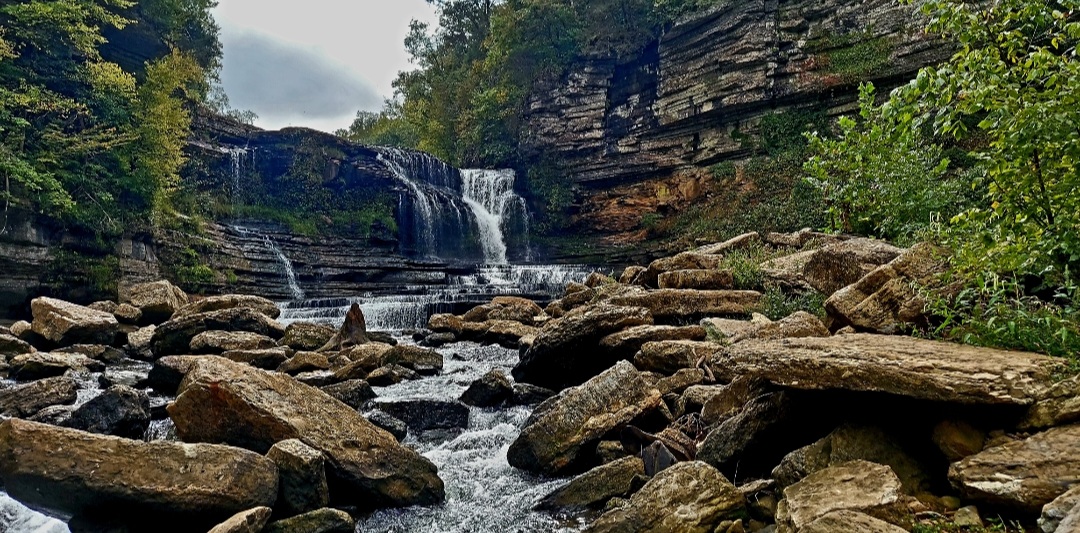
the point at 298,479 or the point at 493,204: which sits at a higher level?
the point at 493,204

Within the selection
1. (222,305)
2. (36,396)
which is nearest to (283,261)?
(222,305)

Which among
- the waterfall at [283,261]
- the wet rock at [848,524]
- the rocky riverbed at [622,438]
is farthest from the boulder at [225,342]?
the waterfall at [283,261]

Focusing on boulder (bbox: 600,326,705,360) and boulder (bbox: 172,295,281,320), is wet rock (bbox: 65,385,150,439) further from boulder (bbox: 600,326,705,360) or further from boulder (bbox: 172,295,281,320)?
boulder (bbox: 172,295,281,320)

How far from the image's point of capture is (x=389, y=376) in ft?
28.5

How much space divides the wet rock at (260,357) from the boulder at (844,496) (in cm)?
859

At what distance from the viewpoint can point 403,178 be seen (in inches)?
1142

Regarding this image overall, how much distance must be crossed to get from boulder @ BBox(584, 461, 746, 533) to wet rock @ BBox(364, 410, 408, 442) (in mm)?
3090

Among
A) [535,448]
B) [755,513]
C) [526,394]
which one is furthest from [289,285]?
[755,513]

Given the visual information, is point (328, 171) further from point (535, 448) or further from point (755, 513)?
point (755, 513)

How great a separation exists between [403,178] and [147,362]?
1904 cm

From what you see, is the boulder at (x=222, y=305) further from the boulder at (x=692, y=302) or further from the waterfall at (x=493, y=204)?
the waterfall at (x=493, y=204)

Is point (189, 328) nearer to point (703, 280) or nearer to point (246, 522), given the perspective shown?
point (246, 522)

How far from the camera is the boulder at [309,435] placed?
4.63 meters

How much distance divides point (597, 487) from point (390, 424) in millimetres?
2788
